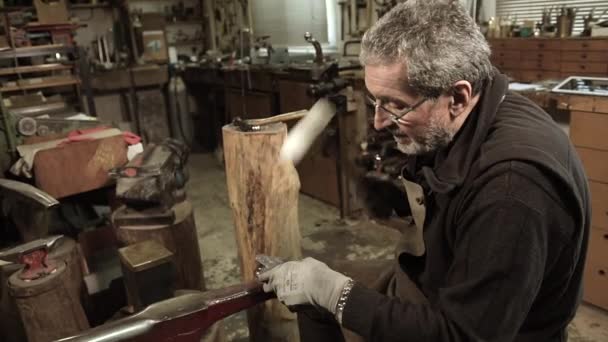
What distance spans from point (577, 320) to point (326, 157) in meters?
1.80

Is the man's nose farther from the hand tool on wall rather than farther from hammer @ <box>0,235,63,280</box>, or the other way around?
hammer @ <box>0,235,63,280</box>

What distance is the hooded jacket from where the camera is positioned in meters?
0.80

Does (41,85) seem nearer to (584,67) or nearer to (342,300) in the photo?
(342,300)

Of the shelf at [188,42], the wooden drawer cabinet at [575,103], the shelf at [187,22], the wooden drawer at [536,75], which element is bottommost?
the wooden drawer cabinet at [575,103]

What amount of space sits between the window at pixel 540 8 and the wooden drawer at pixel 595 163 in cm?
115

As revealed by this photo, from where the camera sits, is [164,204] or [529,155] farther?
[164,204]

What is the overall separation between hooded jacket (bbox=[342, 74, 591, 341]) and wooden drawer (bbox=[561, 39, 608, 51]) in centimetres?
179

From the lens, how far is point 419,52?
88 cm

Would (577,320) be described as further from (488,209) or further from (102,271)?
(102,271)

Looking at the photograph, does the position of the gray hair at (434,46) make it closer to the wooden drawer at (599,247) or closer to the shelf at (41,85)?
the wooden drawer at (599,247)

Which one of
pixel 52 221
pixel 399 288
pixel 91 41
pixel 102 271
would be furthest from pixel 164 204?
pixel 91 41

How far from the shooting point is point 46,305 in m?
1.63

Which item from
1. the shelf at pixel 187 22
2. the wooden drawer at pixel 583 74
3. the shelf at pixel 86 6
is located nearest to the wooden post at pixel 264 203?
the wooden drawer at pixel 583 74

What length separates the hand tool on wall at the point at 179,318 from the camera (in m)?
0.99
